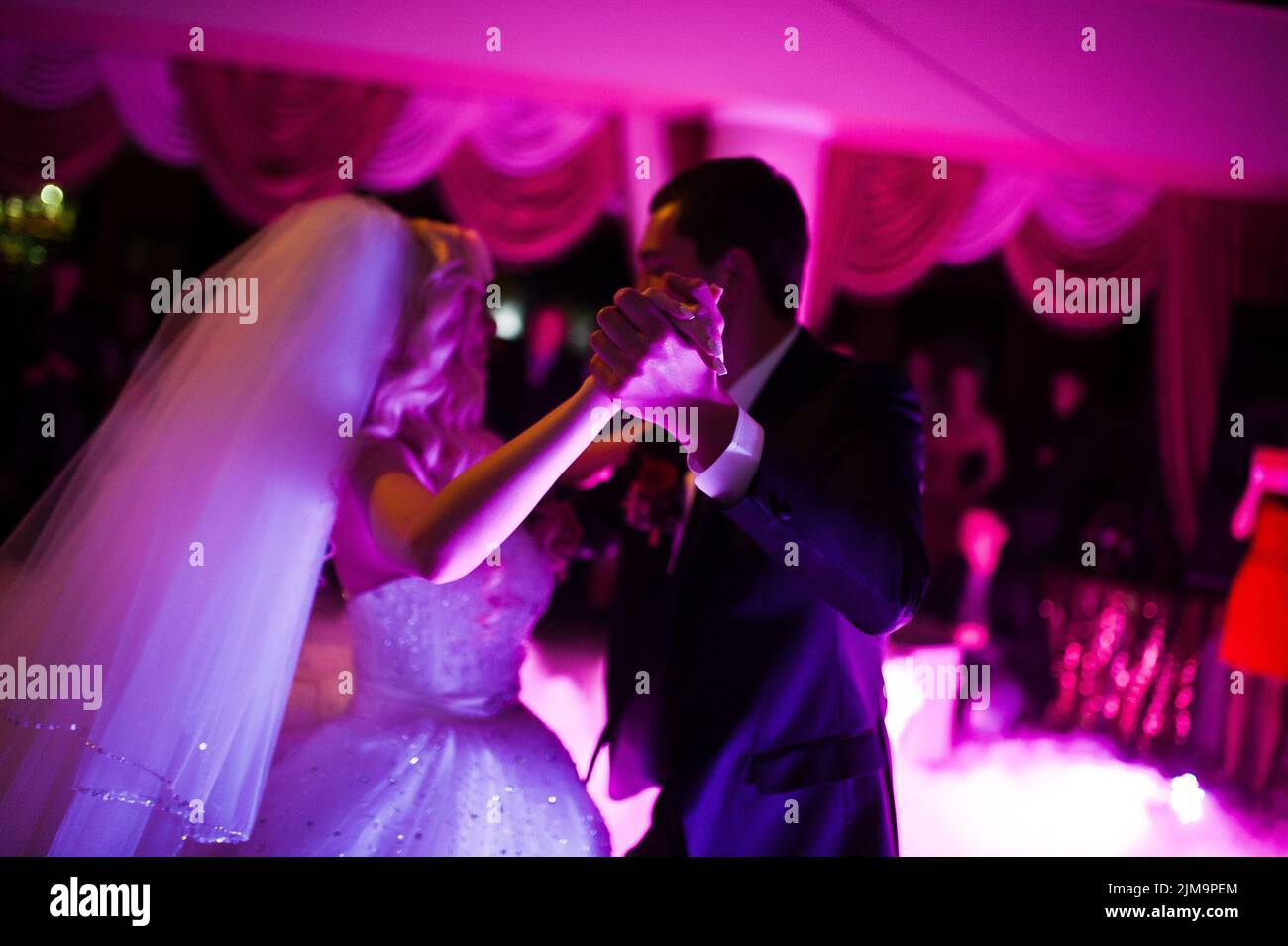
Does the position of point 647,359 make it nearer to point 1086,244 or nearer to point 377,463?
point 377,463

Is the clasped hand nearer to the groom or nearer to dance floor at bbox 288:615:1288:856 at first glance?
the groom

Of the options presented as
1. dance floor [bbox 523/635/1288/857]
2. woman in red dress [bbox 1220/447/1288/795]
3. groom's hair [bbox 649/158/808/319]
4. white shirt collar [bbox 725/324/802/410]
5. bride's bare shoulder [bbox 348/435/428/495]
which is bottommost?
dance floor [bbox 523/635/1288/857]

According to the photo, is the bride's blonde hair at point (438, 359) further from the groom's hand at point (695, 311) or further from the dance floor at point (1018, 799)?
the dance floor at point (1018, 799)

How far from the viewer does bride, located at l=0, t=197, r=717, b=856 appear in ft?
4.82

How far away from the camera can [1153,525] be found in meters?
6.67

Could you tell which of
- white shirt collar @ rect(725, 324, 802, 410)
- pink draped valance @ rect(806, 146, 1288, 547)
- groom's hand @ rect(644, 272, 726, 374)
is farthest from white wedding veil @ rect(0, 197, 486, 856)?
pink draped valance @ rect(806, 146, 1288, 547)

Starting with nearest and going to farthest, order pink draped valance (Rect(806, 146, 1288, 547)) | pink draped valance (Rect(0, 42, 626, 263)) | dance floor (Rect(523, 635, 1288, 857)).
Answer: dance floor (Rect(523, 635, 1288, 857)) → pink draped valance (Rect(0, 42, 626, 263)) → pink draped valance (Rect(806, 146, 1288, 547))

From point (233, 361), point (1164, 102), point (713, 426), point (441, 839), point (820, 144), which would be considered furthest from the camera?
point (820, 144)

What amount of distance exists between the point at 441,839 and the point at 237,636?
1.39 feet

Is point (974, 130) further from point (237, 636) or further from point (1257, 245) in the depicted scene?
point (237, 636)

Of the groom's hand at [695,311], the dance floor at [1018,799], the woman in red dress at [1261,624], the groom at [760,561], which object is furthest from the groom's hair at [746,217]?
the woman in red dress at [1261,624]

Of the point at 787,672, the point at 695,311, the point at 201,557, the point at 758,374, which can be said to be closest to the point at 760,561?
the point at 787,672

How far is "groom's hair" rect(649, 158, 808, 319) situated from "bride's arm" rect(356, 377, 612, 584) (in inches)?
16.0
